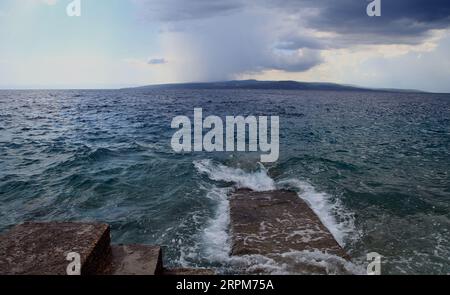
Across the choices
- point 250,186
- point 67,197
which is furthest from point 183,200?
point 67,197

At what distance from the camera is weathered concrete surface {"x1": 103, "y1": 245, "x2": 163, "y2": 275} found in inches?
174

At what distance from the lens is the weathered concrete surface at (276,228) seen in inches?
312

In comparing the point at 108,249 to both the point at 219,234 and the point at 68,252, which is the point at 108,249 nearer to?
the point at 68,252

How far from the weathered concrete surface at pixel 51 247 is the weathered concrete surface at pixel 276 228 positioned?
410cm

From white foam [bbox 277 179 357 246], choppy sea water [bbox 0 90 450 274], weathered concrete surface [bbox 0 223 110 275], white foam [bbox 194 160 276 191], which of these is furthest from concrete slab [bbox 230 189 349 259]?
weathered concrete surface [bbox 0 223 110 275]

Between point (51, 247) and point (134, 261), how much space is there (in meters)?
1.12

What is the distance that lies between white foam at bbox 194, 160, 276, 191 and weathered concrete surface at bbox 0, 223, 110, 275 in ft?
29.2

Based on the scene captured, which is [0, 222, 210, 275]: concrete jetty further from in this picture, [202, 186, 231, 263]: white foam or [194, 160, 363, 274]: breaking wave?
[202, 186, 231, 263]: white foam

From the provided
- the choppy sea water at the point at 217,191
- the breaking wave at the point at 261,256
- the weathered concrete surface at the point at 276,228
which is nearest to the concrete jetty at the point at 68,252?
the breaking wave at the point at 261,256

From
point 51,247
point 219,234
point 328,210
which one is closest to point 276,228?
point 219,234

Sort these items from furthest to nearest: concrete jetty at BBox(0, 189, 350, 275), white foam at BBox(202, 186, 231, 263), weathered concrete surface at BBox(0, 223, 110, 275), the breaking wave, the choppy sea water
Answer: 1. the choppy sea water
2. white foam at BBox(202, 186, 231, 263)
3. the breaking wave
4. concrete jetty at BBox(0, 189, 350, 275)
5. weathered concrete surface at BBox(0, 223, 110, 275)

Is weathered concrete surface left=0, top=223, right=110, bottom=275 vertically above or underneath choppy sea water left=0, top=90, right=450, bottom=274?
above

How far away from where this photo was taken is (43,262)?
396cm
